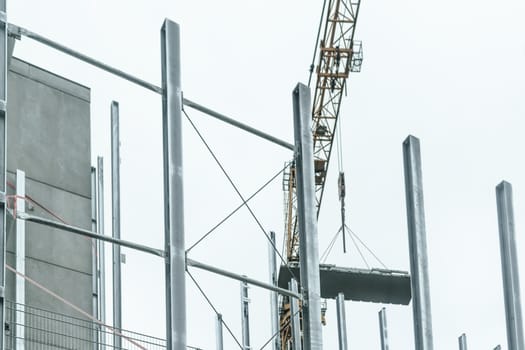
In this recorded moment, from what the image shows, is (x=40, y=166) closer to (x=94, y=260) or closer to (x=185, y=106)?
(x=94, y=260)

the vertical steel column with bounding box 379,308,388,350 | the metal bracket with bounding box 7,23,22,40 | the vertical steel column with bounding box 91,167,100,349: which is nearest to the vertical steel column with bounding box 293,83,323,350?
the metal bracket with bounding box 7,23,22,40

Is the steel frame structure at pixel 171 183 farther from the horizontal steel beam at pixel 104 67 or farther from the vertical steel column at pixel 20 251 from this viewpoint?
the vertical steel column at pixel 20 251

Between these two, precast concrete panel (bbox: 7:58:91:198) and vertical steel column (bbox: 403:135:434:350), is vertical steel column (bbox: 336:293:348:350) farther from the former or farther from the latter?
vertical steel column (bbox: 403:135:434:350)

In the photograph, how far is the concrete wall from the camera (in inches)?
967

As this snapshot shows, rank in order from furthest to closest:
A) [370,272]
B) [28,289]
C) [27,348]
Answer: [370,272], [28,289], [27,348]

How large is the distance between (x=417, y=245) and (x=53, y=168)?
968 centimetres

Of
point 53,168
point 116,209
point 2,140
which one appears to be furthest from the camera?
point 53,168

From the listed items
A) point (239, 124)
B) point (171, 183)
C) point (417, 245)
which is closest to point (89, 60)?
point (171, 183)

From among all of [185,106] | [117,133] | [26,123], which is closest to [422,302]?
[185,106]

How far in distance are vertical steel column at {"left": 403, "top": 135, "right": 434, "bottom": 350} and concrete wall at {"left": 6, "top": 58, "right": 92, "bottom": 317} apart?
8290 millimetres

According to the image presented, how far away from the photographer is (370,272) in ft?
147

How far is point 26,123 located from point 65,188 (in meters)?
1.36

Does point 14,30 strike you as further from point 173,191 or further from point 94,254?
point 94,254

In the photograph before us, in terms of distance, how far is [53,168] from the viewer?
25516 millimetres
